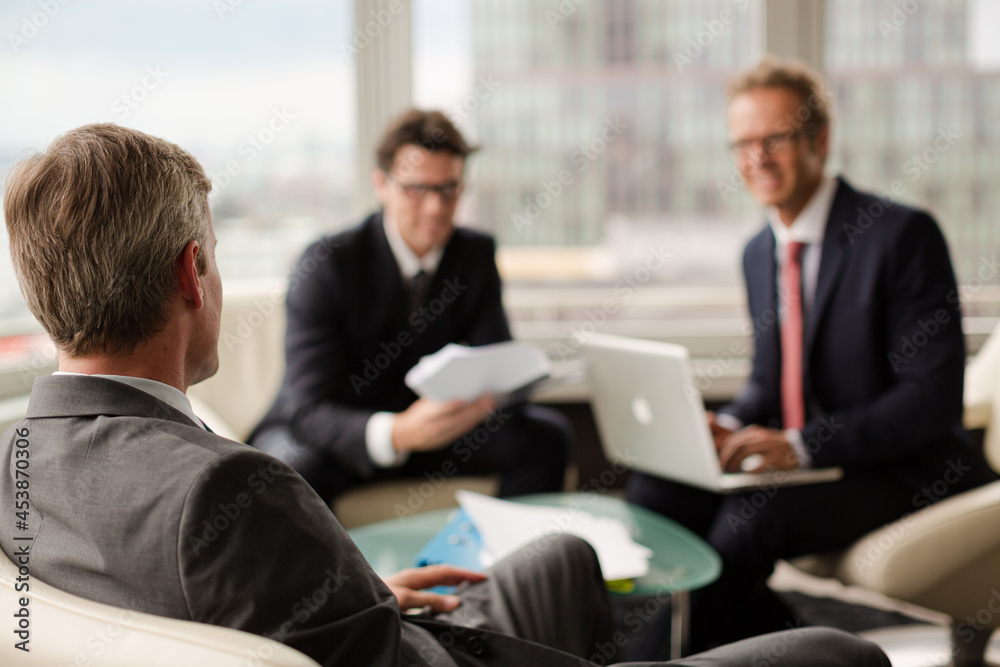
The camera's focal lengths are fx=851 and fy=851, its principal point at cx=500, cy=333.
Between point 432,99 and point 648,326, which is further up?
point 432,99

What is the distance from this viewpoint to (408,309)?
8.33 feet

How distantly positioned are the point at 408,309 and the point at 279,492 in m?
1.71

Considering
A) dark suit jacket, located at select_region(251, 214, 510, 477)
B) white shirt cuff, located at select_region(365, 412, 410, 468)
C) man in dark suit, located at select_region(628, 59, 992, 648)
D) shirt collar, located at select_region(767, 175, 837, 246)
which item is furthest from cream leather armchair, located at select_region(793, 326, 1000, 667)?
dark suit jacket, located at select_region(251, 214, 510, 477)

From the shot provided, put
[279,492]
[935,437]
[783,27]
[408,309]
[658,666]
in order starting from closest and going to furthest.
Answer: [279,492] < [658,666] < [935,437] < [408,309] < [783,27]

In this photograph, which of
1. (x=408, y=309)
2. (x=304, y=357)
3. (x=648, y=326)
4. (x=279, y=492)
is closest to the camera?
(x=279, y=492)

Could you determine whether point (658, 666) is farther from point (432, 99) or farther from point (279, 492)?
point (432, 99)

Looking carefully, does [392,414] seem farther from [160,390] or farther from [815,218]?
[160,390]

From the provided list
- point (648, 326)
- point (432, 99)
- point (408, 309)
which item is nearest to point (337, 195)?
point (432, 99)

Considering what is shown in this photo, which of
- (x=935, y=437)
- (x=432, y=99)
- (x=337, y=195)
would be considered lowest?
(x=935, y=437)

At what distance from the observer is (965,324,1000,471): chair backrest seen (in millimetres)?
2268

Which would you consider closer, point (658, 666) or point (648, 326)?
point (658, 666)
